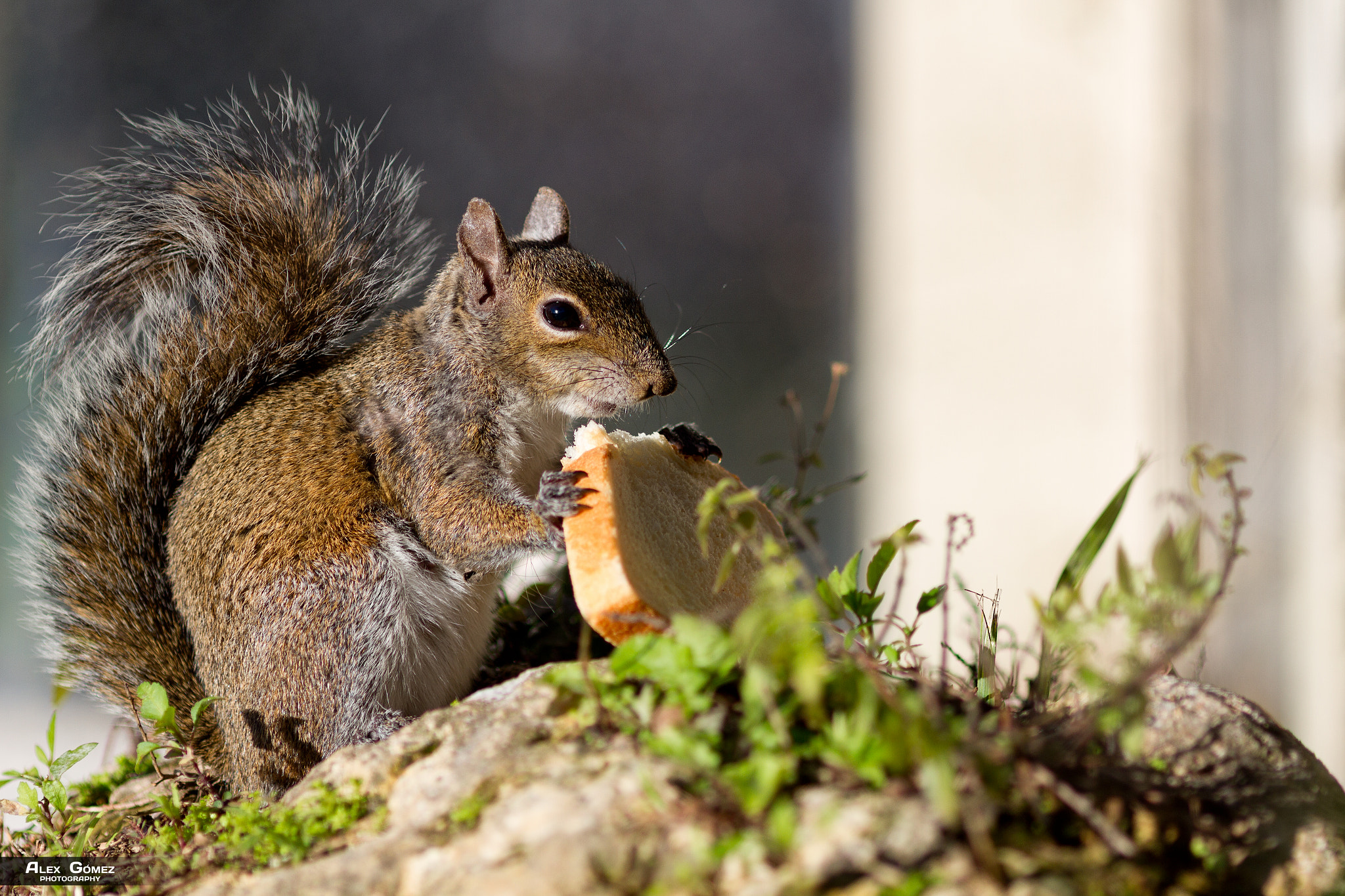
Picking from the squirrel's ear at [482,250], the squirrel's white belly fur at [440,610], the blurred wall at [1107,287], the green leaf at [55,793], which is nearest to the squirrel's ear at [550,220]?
the squirrel's ear at [482,250]

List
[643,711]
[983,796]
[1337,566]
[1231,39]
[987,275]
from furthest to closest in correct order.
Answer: [987,275] < [1231,39] < [1337,566] < [643,711] < [983,796]

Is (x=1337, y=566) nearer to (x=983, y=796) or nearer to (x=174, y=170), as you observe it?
(x=983, y=796)

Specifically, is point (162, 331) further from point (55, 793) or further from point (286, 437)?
point (55, 793)

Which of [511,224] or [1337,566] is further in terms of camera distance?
[511,224]

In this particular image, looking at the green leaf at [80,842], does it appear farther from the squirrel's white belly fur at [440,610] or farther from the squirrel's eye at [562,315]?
the squirrel's eye at [562,315]

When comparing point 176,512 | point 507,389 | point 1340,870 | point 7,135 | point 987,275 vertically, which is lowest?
point 1340,870

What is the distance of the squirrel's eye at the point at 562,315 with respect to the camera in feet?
4.53

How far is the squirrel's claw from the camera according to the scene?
131 cm

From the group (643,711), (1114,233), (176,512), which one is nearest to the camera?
(643,711)

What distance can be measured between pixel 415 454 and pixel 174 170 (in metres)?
0.64

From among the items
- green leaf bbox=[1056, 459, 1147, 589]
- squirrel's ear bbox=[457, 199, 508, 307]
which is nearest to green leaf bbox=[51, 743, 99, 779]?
squirrel's ear bbox=[457, 199, 508, 307]

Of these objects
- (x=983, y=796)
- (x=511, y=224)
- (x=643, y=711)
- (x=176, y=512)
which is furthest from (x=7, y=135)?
(x=983, y=796)

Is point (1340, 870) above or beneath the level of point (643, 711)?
beneath

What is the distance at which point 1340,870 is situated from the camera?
2.40ft
